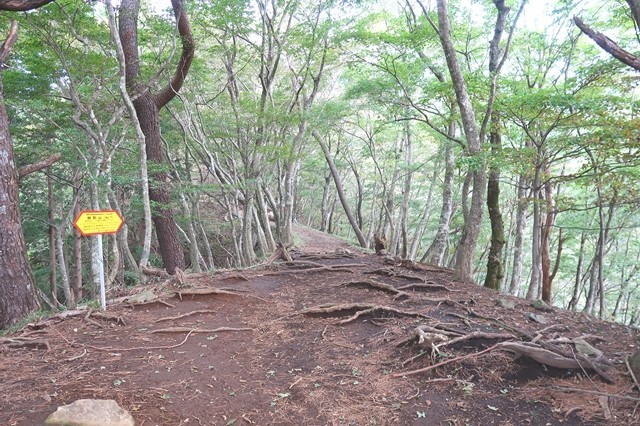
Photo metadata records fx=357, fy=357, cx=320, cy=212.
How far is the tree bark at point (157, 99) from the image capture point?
793 centimetres

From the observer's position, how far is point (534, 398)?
315cm

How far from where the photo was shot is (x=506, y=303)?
5.75 metres

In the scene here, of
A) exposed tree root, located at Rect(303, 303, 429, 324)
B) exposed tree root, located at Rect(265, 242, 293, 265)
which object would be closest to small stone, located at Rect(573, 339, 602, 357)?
exposed tree root, located at Rect(303, 303, 429, 324)

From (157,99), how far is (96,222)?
5.01 meters

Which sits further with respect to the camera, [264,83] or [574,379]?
[264,83]

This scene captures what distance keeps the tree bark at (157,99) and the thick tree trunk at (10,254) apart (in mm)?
2673

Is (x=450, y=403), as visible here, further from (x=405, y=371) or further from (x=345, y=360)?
(x=345, y=360)

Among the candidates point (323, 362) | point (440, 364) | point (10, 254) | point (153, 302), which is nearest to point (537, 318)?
point (440, 364)

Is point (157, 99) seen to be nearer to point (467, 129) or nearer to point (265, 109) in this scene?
point (265, 109)

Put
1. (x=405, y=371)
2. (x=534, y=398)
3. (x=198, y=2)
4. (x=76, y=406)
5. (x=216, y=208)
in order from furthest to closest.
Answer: (x=216, y=208)
(x=198, y=2)
(x=405, y=371)
(x=534, y=398)
(x=76, y=406)

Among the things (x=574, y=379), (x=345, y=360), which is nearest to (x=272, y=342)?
(x=345, y=360)

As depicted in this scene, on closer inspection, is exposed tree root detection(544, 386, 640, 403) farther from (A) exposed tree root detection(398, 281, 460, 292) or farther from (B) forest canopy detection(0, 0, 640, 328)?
(A) exposed tree root detection(398, 281, 460, 292)

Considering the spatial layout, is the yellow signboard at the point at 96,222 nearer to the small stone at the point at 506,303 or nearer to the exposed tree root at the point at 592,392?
the exposed tree root at the point at 592,392

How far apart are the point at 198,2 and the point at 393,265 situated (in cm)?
843
